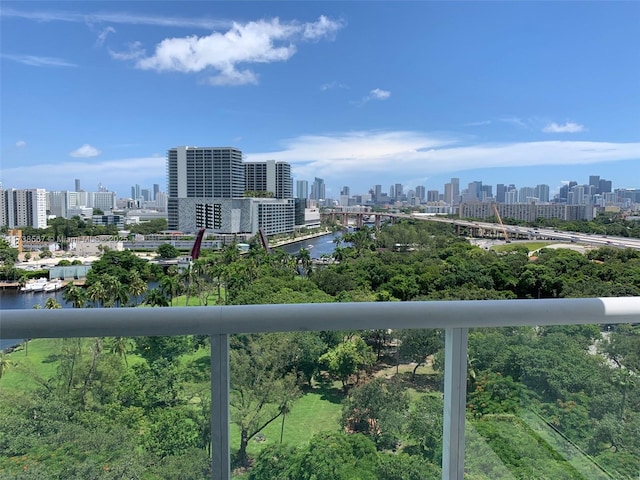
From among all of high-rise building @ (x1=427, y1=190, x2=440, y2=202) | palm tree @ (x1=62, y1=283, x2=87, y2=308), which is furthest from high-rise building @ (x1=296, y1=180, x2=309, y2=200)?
palm tree @ (x1=62, y1=283, x2=87, y2=308)

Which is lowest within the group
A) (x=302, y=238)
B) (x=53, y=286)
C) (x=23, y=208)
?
(x=53, y=286)

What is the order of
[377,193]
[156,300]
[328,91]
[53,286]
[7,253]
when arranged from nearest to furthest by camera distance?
1. [156,300]
2. [7,253]
3. [53,286]
4. [377,193]
5. [328,91]

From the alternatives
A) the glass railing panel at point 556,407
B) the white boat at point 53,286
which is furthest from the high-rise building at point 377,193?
the glass railing panel at point 556,407

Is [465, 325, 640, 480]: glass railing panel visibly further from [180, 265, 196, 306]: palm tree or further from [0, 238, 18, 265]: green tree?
[0, 238, 18, 265]: green tree

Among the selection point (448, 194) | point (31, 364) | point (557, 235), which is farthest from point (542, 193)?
point (31, 364)

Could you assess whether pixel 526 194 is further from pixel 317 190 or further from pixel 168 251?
pixel 168 251

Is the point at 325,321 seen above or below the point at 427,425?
above
